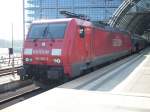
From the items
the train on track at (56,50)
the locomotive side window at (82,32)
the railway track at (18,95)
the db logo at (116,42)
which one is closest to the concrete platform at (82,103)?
the railway track at (18,95)

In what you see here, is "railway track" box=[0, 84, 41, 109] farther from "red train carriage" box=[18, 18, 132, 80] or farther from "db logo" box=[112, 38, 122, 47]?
"db logo" box=[112, 38, 122, 47]

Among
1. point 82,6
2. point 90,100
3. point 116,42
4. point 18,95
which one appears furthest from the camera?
point 82,6

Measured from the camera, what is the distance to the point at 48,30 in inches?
563

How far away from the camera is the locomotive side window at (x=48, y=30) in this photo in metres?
13.9

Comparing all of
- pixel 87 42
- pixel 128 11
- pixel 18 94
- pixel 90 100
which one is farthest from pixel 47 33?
pixel 128 11

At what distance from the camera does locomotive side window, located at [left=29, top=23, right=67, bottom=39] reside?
1388 cm

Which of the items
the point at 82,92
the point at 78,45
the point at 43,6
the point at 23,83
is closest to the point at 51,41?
the point at 78,45

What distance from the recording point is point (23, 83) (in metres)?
15.0

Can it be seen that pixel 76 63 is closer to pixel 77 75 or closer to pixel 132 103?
pixel 77 75

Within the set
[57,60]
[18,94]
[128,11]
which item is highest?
[128,11]

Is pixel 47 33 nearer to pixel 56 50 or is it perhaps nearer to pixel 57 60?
pixel 56 50

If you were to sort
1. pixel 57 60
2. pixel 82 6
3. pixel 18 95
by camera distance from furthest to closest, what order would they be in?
1. pixel 82 6
2. pixel 57 60
3. pixel 18 95

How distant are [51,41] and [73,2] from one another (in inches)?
2414

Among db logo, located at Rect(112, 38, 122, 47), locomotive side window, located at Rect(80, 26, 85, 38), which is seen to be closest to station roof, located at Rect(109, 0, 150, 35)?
db logo, located at Rect(112, 38, 122, 47)
